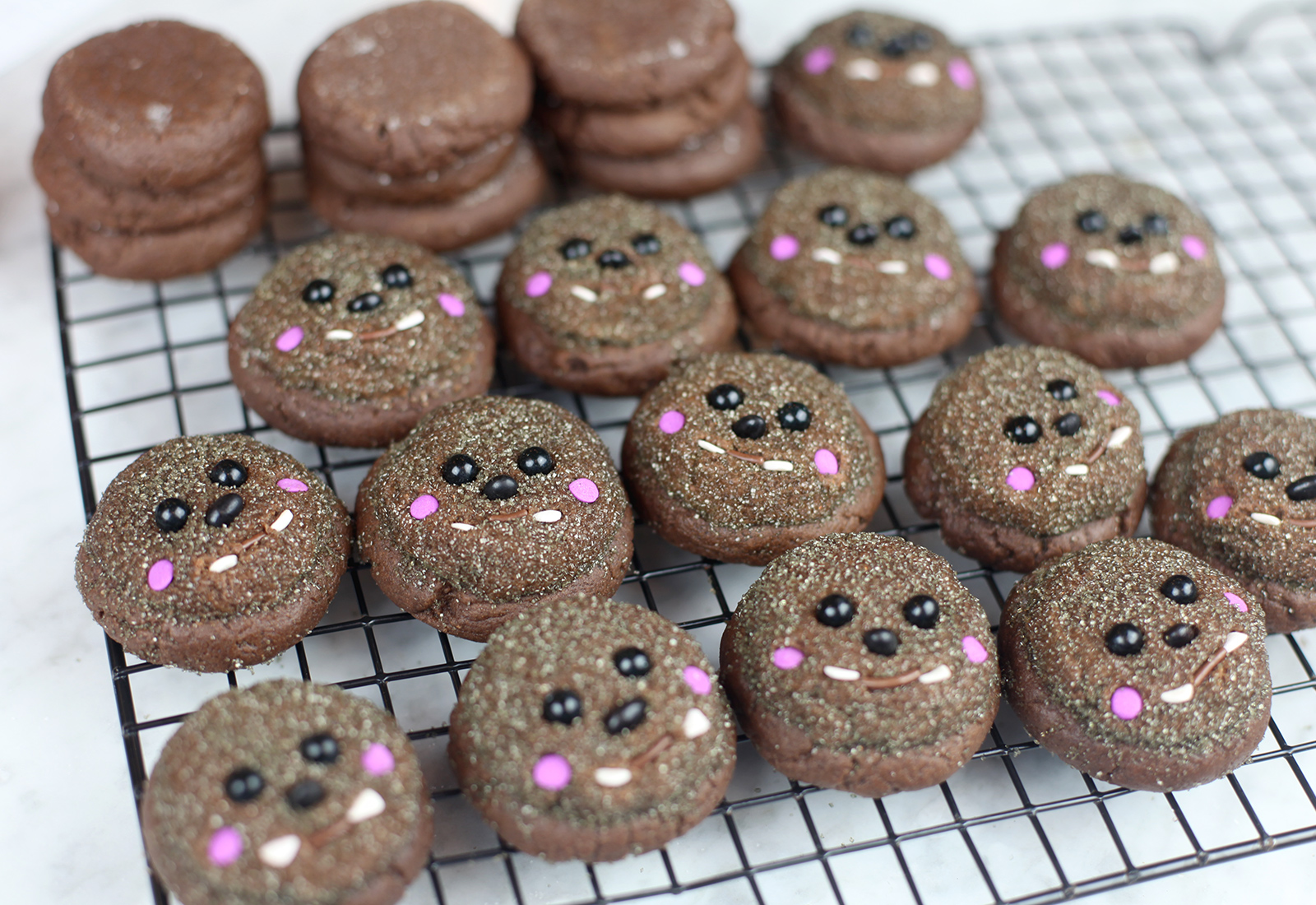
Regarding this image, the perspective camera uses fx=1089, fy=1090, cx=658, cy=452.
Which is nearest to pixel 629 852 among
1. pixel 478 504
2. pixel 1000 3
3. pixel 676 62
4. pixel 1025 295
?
pixel 478 504

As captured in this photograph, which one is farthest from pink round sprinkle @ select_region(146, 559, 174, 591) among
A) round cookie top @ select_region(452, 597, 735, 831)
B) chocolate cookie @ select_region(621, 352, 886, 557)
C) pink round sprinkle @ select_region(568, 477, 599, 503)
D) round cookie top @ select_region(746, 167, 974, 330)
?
round cookie top @ select_region(746, 167, 974, 330)

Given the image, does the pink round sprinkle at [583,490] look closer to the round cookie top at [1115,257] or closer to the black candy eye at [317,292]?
the black candy eye at [317,292]

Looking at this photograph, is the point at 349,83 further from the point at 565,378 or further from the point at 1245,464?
the point at 1245,464

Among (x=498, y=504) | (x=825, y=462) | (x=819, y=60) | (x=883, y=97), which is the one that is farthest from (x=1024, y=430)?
(x=819, y=60)

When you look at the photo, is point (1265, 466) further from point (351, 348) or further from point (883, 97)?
point (351, 348)

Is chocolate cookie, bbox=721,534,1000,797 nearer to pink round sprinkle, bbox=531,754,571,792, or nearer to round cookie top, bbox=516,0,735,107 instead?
pink round sprinkle, bbox=531,754,571,792

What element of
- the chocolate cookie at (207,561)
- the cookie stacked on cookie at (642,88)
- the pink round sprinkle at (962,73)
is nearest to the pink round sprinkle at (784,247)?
the cookie stacked on cookie at (642,88)
